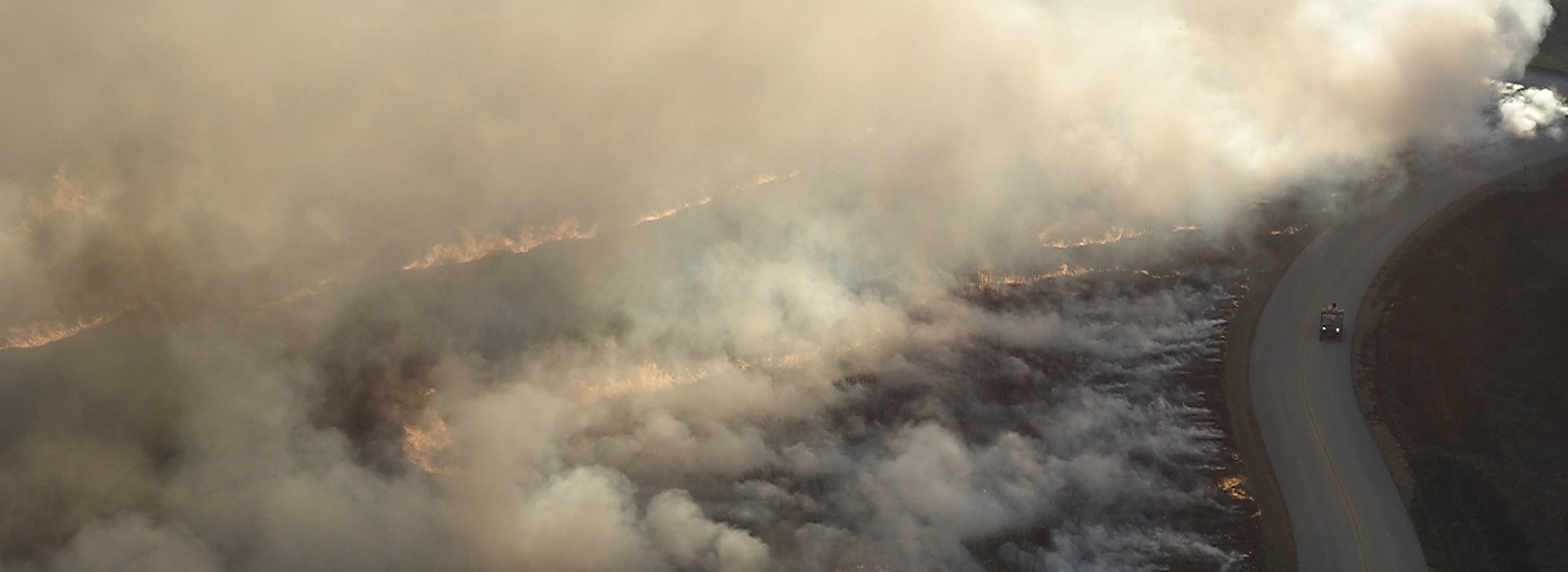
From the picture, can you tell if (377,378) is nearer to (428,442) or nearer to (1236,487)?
(428,442)

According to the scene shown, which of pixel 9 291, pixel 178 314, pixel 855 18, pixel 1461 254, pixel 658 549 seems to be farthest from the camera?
pixel 855 18

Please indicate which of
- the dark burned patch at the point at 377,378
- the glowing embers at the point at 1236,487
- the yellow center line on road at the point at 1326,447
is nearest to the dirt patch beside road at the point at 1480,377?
the yellow center line on road at the point at 1326,447

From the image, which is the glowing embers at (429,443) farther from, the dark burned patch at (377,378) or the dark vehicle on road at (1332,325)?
the dark vehicle on road at (1332,325)

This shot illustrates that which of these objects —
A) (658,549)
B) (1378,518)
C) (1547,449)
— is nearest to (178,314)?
(658,549)

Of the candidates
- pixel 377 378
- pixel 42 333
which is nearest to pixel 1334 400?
pixel 377 378

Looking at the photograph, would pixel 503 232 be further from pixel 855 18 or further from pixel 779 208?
pixel 855 18

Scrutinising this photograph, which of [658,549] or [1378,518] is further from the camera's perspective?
[1378,518]

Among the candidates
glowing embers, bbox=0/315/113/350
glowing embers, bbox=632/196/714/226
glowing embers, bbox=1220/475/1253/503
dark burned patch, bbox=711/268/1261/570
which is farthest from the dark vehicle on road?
glowing embers, bbox=0/315/113/350
